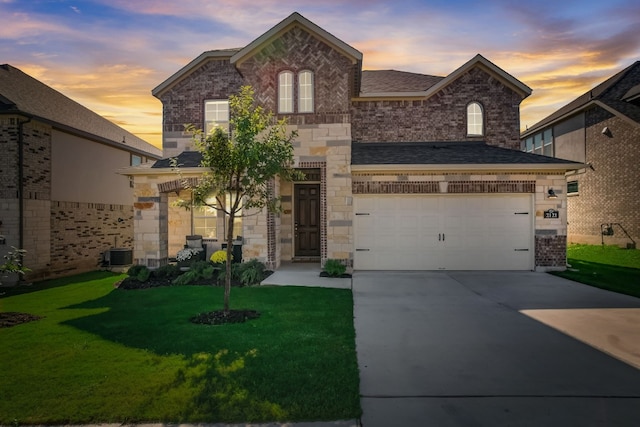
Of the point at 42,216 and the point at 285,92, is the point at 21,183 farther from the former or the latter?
the point at 285,92

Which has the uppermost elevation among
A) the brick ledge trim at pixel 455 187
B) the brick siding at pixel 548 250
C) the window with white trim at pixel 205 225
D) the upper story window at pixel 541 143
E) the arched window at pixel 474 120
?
the upper story window at pixel 541 143

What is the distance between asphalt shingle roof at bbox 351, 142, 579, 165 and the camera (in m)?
12.6

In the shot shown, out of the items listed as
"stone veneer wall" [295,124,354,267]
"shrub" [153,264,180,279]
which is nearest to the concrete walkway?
"stone veneer wall" [295,124,354,267]

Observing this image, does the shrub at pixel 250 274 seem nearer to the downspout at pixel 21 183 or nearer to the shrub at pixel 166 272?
the shrub at pixel 166 272

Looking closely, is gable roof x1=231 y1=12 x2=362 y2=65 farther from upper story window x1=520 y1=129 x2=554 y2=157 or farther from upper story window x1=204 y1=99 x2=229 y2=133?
upper story window x1=520 y1=129 x2=554 y2=157

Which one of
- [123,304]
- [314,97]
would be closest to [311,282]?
[123,304]

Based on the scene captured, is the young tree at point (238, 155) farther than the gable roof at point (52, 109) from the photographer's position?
No

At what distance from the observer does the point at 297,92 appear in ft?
41.9

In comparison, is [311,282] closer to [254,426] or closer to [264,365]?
[264,365]

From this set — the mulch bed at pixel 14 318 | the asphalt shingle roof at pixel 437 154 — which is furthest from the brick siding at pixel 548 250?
the mulch bed at pixel 14 318

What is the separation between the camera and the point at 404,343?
5.82 meters

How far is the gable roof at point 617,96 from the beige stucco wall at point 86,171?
22.6 m

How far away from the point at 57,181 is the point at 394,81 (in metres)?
13.4

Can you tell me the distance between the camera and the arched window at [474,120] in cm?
1507
